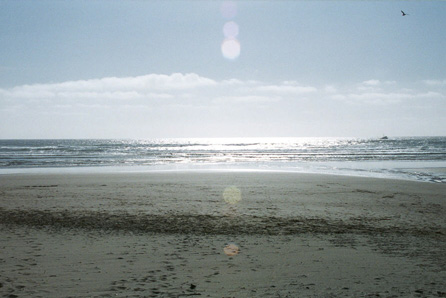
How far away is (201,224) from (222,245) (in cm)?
215

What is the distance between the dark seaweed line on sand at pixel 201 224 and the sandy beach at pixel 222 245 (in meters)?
0.03

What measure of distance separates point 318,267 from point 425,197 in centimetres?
1123

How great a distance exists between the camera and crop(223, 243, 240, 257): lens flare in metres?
7.90

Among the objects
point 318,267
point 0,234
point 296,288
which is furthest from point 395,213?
point 0,234

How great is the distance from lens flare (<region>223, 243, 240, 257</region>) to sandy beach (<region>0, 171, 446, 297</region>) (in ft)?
0.07

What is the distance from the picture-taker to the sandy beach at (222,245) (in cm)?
611

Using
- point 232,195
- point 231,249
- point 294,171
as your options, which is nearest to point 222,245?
point 231,249

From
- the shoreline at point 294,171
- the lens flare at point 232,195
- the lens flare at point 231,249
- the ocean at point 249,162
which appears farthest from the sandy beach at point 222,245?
the ocean at point 249,162

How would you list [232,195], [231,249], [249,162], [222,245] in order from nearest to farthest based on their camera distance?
[231,249] → [222,245] → [232,195] → [249,162]

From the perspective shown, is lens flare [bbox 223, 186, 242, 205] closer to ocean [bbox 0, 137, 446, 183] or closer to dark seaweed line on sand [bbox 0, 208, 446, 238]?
dark seaweed line on sand [bbox 0, 208, 446, 238]

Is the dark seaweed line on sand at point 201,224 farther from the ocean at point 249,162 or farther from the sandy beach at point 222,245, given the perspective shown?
the ocean at point 249,162

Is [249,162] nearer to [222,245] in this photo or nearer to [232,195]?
[232,195]

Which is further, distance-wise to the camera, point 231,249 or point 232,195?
point 232,195

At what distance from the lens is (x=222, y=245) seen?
8516mm
